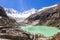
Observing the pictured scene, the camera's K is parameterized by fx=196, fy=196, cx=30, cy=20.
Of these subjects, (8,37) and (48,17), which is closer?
(8,37)

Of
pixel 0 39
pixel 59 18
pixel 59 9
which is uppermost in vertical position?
pixel 59 9

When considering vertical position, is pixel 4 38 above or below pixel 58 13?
below

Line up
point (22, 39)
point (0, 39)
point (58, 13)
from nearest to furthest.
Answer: point (0, 39) → point (22, 39) → point (58, 13)

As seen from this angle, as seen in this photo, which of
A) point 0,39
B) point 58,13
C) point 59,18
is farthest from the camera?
point 58,13

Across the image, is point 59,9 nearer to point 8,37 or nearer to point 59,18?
point 59,18

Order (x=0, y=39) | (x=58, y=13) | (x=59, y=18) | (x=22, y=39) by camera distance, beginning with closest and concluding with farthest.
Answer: (x=0, y=39), (x=22, y=39), (x=59, y=18), (x=58, y=13)

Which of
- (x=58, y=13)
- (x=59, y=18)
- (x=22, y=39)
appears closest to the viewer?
(x=22, y=39)

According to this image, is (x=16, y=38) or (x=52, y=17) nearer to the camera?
(x=16, y=38)

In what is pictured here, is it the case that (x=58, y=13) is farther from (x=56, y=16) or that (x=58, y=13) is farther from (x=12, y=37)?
(x=12, y=37)

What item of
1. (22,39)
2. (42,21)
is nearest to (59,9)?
(42,21)
